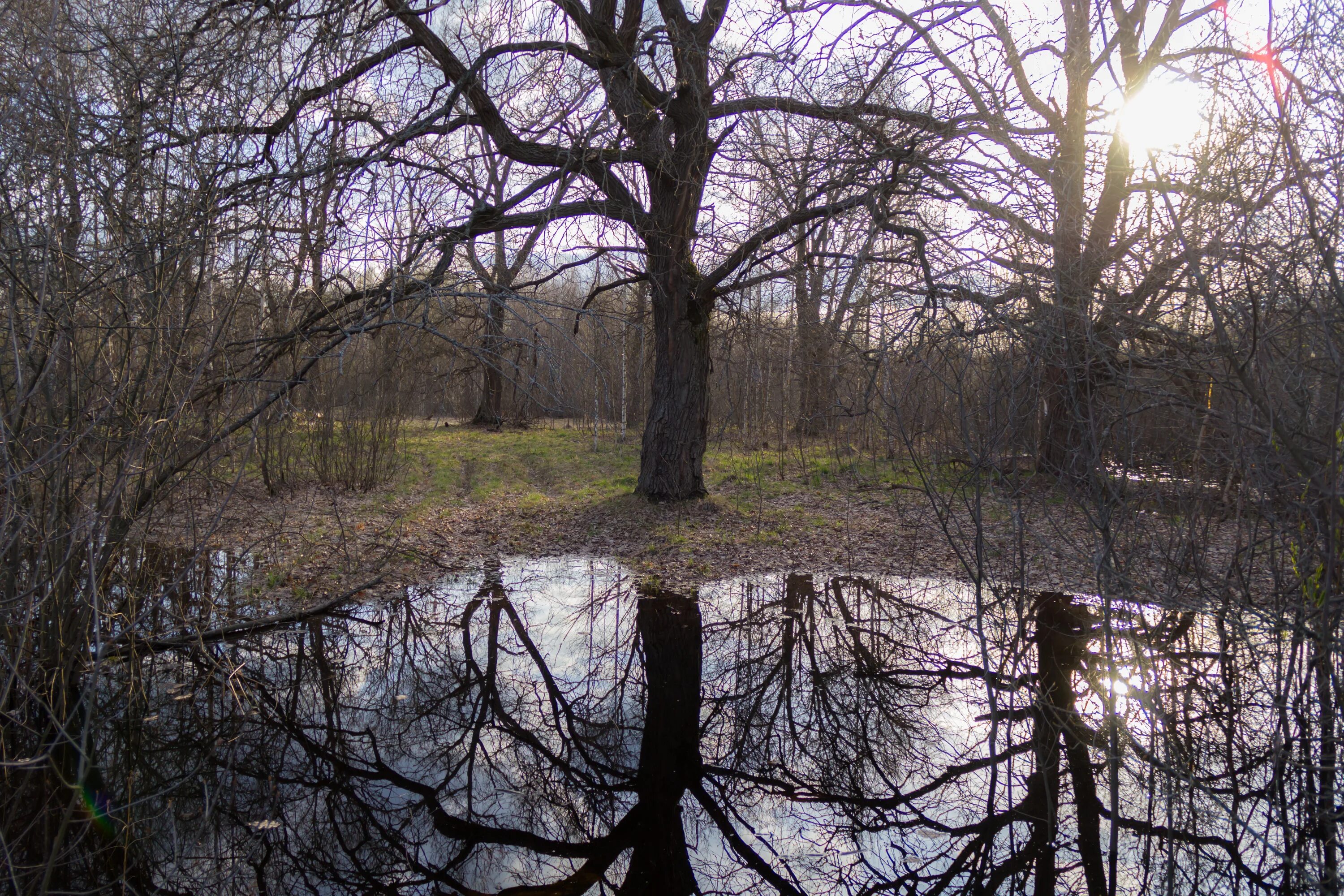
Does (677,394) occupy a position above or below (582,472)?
above

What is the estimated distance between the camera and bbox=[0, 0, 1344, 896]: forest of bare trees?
3426mm

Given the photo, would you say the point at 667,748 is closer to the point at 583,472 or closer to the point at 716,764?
the point at 716,764

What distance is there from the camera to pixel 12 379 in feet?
14.7

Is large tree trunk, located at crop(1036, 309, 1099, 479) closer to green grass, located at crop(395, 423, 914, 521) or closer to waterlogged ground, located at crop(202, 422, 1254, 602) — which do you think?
waterlogged ground, located at crop(202, 422, 1254, 602)

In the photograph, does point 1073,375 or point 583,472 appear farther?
point 583,472

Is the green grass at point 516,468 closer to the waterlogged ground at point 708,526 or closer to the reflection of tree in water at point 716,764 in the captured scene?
the waterlogged ground at point 708,526

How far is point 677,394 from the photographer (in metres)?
11.0

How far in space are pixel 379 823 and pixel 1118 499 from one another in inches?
153

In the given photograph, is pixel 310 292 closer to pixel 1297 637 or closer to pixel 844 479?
pixel 1297 637

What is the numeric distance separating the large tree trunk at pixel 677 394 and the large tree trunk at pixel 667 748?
3.82m

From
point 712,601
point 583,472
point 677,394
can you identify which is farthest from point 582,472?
point 712,601

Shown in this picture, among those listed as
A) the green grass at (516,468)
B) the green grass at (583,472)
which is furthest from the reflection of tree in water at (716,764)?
the green grass at (516,468)

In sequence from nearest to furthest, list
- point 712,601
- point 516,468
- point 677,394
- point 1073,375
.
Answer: point 1073,375
point 712,601
point 677,394
point 516,468

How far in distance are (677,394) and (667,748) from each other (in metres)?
6.73
